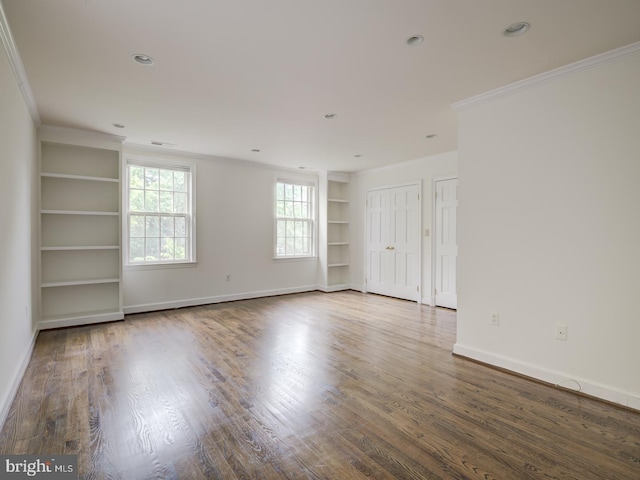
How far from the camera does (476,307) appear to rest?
3232mm

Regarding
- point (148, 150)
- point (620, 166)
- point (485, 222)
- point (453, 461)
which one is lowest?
point (453, 461)

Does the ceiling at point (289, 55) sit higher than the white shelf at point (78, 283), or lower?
higher

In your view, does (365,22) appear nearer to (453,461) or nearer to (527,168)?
(527,168)

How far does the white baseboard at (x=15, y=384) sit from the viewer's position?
2.18m

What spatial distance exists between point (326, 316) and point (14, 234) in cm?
364

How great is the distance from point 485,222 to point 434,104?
128cm

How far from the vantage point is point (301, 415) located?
2264 mm

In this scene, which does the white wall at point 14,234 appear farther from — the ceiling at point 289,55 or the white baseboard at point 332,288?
the white baseboard at point 332,288

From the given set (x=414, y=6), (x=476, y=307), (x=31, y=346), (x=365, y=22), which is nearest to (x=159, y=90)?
(x=365, y=22)

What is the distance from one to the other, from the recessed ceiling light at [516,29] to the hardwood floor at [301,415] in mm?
2548

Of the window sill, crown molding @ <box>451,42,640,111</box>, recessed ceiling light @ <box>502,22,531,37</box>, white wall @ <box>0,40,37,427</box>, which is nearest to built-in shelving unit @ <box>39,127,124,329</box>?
the window sill

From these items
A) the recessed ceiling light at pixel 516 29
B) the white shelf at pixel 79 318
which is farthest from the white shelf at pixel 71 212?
the recessed ceiling light at pixel 516 29

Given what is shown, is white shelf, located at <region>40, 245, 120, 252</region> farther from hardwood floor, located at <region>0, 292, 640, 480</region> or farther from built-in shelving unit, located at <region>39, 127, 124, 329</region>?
hardwood floor, located at <region>0, 292, 640, 480</region>
